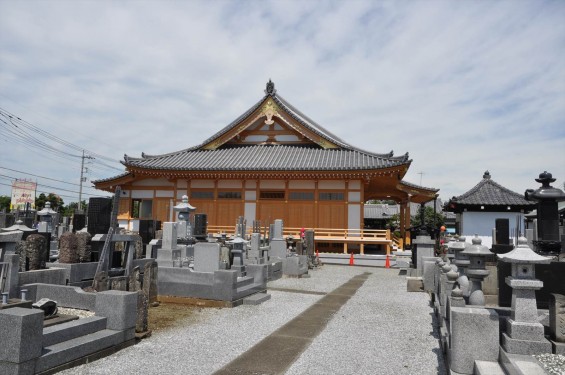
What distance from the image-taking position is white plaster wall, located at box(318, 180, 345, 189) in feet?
78.9

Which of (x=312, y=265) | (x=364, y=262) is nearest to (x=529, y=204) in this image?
(x=364, y=262)

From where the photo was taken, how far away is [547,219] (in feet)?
28.5

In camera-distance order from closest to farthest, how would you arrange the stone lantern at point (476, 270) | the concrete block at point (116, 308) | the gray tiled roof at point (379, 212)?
the stone lantern at point (476, 270) < the concrete block at point (116, 308) < the gray tiled roof at point (379, 212)

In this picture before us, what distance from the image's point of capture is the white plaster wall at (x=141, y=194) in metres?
27.6

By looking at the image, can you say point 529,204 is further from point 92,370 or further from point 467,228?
point 92,370

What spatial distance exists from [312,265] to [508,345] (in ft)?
47.2

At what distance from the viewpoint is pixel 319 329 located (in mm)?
7605

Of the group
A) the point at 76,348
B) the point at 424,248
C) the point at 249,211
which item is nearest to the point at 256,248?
the point at 424,248

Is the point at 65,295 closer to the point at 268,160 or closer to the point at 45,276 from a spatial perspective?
the point at 45,276

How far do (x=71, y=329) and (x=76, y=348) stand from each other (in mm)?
297

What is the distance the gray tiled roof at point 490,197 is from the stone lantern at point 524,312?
1947cm

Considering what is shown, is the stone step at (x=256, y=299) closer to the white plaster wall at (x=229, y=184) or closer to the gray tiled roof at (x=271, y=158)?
the gray tiled roof at (x=271, y=158)

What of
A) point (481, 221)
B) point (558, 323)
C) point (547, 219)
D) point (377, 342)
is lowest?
point (377, 342)

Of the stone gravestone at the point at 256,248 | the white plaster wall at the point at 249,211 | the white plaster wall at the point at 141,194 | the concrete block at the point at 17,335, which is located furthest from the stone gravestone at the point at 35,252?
the white plaster wall at the point at 141,194
